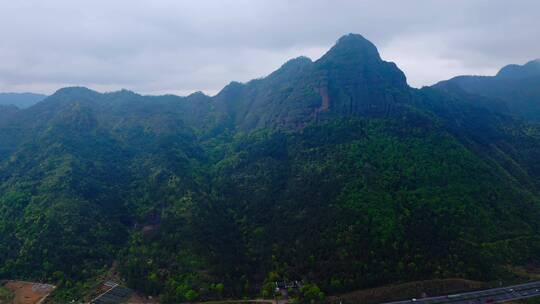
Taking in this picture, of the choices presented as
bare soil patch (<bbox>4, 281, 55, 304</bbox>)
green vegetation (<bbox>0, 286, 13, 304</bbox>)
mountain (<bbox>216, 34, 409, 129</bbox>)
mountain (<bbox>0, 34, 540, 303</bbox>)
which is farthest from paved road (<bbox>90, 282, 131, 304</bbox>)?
mountain (<bbox>216, 34, 409, 129</bbox>)

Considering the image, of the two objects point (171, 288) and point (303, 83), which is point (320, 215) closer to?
point (171, 288)

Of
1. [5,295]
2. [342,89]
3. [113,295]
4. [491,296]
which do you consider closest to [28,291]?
[5,295]

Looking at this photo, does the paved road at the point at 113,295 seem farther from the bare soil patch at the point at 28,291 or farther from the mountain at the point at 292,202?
the bare soil patch at the point at 28,291

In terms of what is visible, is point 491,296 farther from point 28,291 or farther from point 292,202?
point 28,291

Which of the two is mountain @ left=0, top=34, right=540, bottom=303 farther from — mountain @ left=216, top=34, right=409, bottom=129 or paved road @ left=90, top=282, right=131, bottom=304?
paved road @ left=90, top=282, right=131, bottom=304

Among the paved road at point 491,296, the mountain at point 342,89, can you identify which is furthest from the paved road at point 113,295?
the mountain at point 342,89

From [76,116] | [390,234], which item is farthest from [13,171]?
[390,234]
